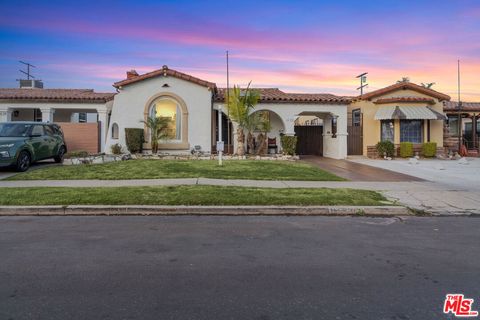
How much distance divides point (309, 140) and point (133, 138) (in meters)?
12.1

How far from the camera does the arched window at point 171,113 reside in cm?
2025

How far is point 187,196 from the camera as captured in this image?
9.12 m

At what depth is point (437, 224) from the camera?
7.51 m

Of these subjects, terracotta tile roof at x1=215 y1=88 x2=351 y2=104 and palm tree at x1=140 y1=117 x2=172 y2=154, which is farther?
terracotta tile roof at x1=215 y1=88 x2=351 y2=104

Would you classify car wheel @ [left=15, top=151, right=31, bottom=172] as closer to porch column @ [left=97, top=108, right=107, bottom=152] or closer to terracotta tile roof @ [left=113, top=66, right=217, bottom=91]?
terracotta tile roof @ [left=113, top=66, right=217, bottom=91]

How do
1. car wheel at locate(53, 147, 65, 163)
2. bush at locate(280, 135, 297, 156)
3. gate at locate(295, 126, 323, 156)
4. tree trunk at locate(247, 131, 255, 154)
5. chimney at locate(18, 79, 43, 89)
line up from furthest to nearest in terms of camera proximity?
chimney at locate(18, 79, 43, 89) → gate at locate(295, 126, 323, 156) → tree trunk at locate(247, 131, 255, 154) → bush at locate(280, 135, 297, 156) → car wheel at locate(53, 147, 65, 163)

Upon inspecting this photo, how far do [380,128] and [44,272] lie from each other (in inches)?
913

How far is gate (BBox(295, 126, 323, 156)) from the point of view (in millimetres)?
25578

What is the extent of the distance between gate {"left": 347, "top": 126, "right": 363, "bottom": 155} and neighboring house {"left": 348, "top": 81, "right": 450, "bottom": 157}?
14cm

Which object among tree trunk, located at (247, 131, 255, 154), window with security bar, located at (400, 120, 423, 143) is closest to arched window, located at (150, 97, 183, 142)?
tree trunk, located at (247, 131, 255, 154)

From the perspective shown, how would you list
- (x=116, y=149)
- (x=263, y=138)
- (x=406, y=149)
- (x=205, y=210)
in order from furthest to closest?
(x=406, y=149)
(x=263, y=138)
(x=116, y=149)
(x=205, y=210)

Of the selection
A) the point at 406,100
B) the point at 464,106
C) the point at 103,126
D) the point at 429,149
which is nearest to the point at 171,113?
the point at 103,126

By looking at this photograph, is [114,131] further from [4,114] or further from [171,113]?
[4,114]

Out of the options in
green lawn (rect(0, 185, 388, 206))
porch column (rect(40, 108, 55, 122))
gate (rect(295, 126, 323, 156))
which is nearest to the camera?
green lawn (rect(0, 185, 388, 206))
